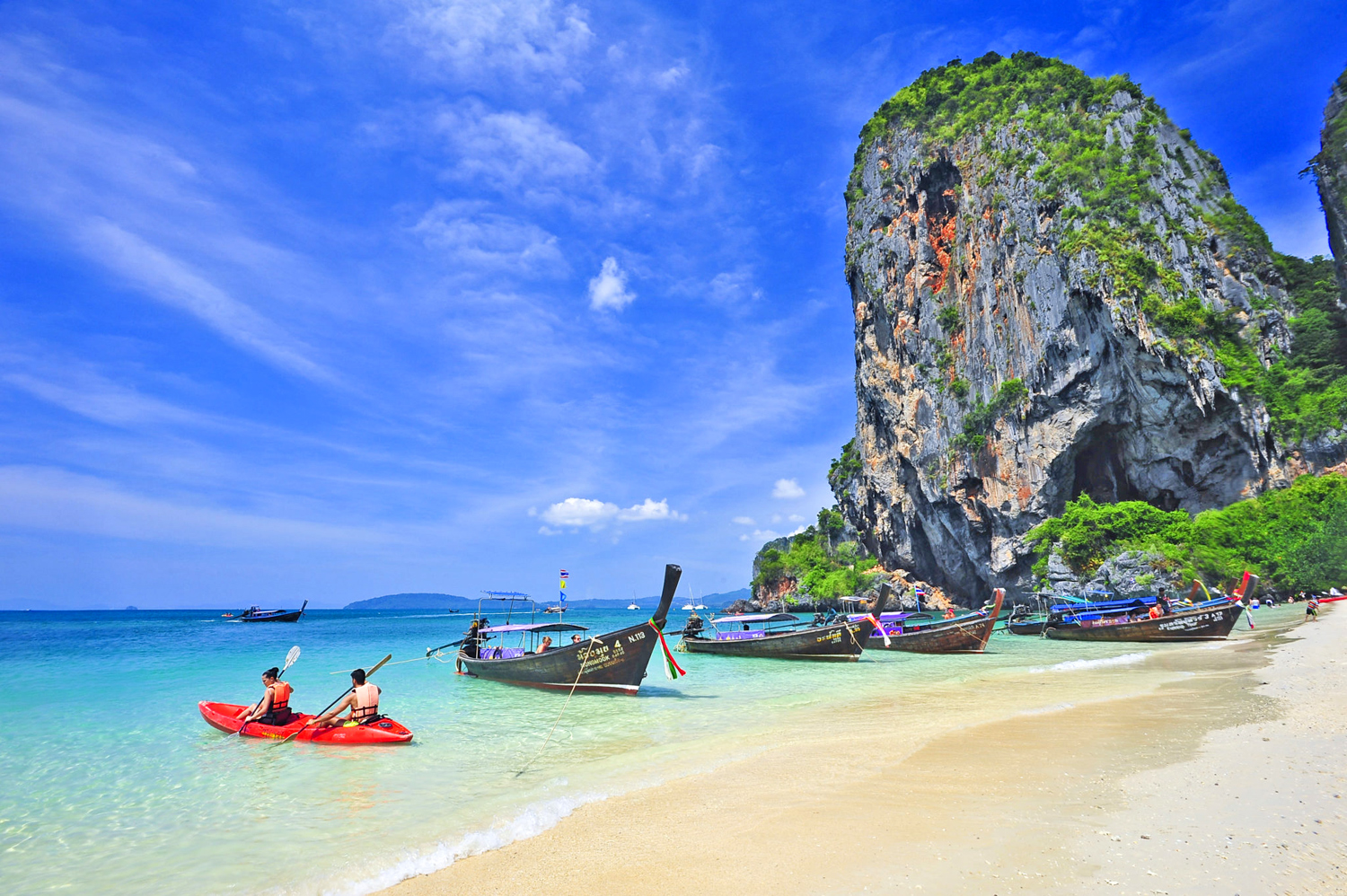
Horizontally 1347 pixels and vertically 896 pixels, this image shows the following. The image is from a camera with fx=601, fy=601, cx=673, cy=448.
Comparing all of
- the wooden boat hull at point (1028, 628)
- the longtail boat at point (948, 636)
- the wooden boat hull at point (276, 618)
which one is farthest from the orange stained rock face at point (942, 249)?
the wooden boat hull at point (276, 618)

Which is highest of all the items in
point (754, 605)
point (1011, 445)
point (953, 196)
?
point (953, 196)

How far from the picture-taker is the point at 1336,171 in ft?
143

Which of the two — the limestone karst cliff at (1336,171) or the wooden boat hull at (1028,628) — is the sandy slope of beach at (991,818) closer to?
the wooden boat hull at (1028,628)

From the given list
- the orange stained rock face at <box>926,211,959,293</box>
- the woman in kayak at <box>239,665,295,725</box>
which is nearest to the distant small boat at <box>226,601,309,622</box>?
the woman in kayak at <box>239,665,295,725</box>

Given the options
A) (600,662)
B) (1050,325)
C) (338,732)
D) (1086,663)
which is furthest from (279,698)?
(1050,325)

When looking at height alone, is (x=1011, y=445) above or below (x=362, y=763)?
above

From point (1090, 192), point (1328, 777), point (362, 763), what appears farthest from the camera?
point (1090, 192)

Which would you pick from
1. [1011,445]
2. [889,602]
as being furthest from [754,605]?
[1011,445]

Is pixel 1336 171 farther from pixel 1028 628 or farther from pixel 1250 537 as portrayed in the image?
pixel 1028 628

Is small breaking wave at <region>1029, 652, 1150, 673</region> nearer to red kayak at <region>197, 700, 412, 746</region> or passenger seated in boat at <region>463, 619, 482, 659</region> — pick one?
red kayak at <region>197, 700, 412, 746</region>

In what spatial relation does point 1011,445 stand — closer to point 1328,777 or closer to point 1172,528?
point 1172,528

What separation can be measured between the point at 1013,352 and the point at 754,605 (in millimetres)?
49428

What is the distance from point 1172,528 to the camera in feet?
117

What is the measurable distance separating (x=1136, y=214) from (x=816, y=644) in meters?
39.3
